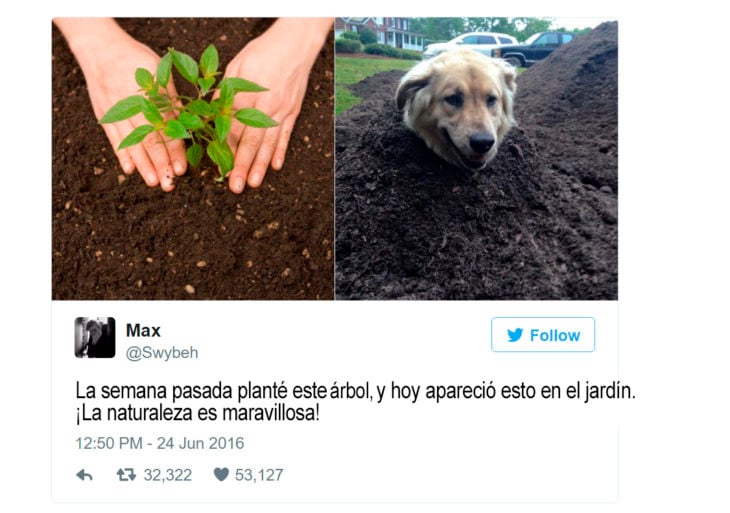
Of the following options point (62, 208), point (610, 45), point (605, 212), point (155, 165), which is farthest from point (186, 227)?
point (610, 45)

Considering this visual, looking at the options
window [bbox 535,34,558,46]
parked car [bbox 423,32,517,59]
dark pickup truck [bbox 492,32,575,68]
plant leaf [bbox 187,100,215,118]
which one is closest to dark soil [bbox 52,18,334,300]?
plant leaf [bbox 187,100,215,118]

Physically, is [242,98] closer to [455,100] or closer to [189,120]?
[189,120]

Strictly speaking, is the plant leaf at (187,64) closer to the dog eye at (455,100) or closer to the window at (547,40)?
the dog eye at (455,100)
